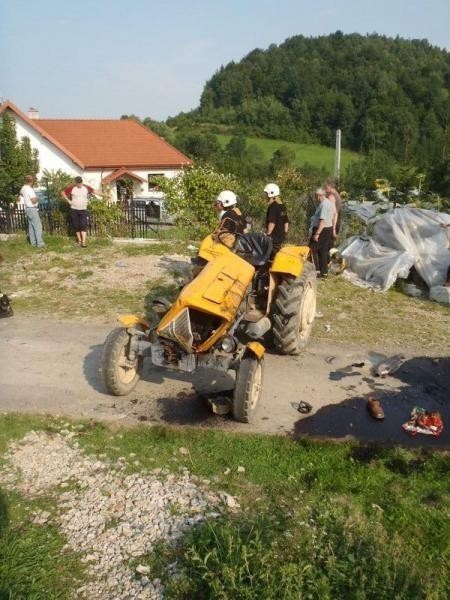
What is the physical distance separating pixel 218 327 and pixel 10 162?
20.6m

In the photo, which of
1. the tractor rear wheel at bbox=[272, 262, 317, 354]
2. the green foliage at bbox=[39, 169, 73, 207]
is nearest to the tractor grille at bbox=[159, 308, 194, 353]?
the tractor rear wheel at bbox=[272, 262, 317, 354]

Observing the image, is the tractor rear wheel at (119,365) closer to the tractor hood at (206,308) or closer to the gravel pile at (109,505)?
the tractor hood at (206,308)

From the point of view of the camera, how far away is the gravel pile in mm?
3229

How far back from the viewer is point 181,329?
16.4 ft

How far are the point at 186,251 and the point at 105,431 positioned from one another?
699 cm

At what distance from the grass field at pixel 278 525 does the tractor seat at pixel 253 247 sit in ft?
7.64

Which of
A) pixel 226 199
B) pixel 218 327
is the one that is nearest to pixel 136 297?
pixel 226 199

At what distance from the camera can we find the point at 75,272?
33.5 ft

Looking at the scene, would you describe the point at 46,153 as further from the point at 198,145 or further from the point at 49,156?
the point at 198,145

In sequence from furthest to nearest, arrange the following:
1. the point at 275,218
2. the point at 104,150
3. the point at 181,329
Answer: the point at 104,150 < the point at 275,218 < the point at 181,329

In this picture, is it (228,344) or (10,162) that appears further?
(10,162)

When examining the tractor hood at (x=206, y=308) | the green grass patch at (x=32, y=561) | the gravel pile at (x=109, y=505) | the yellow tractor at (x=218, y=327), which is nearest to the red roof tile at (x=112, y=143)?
the yellow tractor at (x=218, y=327)

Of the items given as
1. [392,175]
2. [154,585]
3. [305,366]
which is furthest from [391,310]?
[392,175]

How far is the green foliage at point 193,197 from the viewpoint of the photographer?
13.4 m
